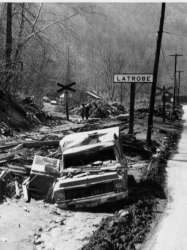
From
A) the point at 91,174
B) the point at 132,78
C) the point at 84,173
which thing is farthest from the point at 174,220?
the point at 132,78

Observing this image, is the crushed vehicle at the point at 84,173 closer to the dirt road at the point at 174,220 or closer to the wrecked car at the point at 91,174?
the wrecked car at the point at 91,174

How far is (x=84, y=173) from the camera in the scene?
41.8 feet

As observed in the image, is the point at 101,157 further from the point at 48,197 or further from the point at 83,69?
the point at 83,69

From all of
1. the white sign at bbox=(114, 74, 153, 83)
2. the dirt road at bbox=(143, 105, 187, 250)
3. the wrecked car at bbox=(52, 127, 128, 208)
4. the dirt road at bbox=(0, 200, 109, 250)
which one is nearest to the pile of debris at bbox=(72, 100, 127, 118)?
the white sign at bbox=(114, 74, 153, 83)

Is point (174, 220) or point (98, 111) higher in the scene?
point (174, 220)

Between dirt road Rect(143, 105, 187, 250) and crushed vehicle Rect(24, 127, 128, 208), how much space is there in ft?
5.14

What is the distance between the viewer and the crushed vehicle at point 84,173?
1232 centimetres

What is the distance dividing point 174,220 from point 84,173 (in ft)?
9.71

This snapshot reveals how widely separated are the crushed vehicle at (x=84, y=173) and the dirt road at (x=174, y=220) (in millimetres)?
1565

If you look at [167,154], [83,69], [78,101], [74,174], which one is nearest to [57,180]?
[74,174]

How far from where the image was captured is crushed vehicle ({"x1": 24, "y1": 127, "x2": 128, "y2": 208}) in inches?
485

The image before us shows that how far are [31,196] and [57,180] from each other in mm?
1496

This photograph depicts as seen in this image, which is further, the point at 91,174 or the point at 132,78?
the point at 132,78

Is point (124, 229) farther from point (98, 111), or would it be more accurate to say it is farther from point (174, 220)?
point (98, 111)
